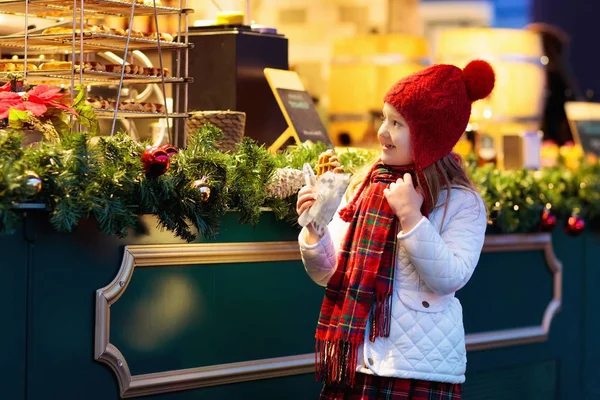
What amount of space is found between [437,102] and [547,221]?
68.4 inches

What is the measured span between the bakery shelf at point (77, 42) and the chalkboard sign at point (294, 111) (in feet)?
1.87

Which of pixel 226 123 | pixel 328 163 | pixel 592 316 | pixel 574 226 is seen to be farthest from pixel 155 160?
pixel 592 316

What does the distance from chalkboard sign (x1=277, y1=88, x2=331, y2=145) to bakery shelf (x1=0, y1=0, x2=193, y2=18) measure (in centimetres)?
62

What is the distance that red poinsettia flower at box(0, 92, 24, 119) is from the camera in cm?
275

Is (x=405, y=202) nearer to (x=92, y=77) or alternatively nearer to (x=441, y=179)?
(x=441, y=179)

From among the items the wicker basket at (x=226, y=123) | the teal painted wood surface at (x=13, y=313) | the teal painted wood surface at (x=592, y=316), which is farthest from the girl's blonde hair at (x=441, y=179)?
the teal painted wood surface at (x=592, y=316)

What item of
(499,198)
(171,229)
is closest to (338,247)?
(171,229)

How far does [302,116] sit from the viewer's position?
3.78 metres

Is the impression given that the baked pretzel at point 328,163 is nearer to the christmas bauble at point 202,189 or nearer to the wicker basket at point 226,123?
the christmas bauble at point 202,189

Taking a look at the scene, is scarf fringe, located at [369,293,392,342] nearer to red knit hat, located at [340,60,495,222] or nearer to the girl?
the girl

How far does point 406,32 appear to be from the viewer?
24.8ft

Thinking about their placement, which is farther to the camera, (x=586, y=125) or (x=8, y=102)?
(x=586, y=125)

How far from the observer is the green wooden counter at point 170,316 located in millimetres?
2676

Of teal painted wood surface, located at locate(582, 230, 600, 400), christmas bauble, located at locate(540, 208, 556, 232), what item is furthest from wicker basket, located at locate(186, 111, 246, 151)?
teal painted wood surface, located at locate(582, 230, 600, 400)
